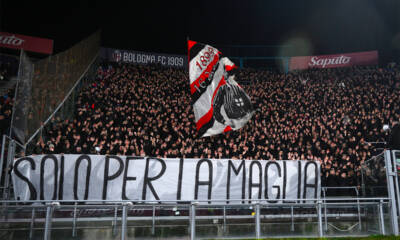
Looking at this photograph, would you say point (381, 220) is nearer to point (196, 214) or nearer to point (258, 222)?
point (258, 222)

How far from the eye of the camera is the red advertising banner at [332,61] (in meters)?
31.5

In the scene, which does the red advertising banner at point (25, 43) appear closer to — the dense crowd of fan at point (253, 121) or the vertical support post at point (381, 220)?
the dense crowd of fan at point (253, 121)

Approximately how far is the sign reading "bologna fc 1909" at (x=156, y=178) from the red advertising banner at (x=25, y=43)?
2184 cm

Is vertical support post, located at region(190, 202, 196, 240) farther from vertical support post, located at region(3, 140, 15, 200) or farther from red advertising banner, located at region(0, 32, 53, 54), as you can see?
red advertising banner, located at region(0, 32, 53, 54)

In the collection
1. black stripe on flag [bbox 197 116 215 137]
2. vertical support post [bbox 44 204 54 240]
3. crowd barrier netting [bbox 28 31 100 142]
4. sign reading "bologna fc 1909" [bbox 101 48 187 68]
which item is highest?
sign reading "bologna fc 1909" [bbox 101 48 187 68]

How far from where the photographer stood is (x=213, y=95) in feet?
51.0

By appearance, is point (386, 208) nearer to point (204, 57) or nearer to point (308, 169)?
point (308, 169)

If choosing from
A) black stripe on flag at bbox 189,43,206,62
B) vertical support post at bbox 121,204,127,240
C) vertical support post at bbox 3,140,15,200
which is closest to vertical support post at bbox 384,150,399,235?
vertical support post at bbox 121,204,127,240

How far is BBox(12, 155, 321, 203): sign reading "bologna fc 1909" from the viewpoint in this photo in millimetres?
9766

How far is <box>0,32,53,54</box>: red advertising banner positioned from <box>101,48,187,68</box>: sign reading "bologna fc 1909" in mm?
5402

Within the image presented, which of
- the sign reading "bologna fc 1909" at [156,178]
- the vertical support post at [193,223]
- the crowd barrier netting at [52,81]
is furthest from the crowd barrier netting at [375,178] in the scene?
the crowd barrier netting at [52,81]

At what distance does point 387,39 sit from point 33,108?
3741cm

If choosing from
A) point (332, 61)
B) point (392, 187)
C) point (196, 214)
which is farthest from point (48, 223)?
point (332, 61)

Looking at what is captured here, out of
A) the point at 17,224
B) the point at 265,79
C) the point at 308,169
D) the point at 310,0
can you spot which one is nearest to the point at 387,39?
the point at 310,0
